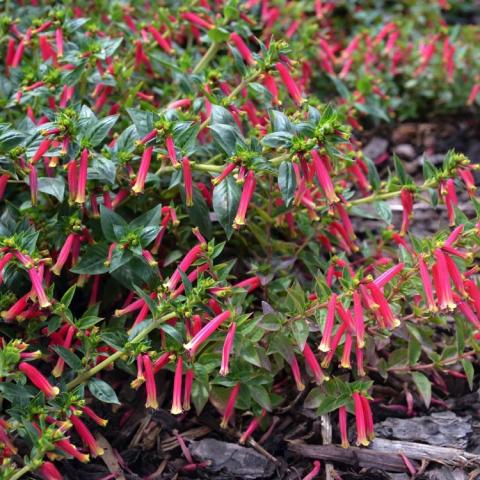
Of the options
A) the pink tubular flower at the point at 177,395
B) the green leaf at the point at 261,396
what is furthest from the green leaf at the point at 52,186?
the green leaf at the point at 261,396

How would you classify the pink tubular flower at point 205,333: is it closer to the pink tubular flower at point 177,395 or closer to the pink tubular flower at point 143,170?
the pink tubular flower at point 177,395

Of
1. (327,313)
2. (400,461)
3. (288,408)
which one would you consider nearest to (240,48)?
(327,313)

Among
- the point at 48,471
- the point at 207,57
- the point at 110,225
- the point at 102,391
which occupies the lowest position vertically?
the point at 48,471

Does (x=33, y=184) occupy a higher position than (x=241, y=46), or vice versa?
(x=241, y=46)

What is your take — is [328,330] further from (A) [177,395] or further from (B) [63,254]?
(B) [63,254]

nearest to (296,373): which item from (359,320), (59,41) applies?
(359,320)

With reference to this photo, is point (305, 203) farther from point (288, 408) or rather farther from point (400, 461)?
point (400, 461)

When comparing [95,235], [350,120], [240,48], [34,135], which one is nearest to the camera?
[34,135]

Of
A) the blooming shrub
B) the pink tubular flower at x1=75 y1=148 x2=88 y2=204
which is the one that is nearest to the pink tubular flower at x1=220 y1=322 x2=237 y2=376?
the blooming shrub
